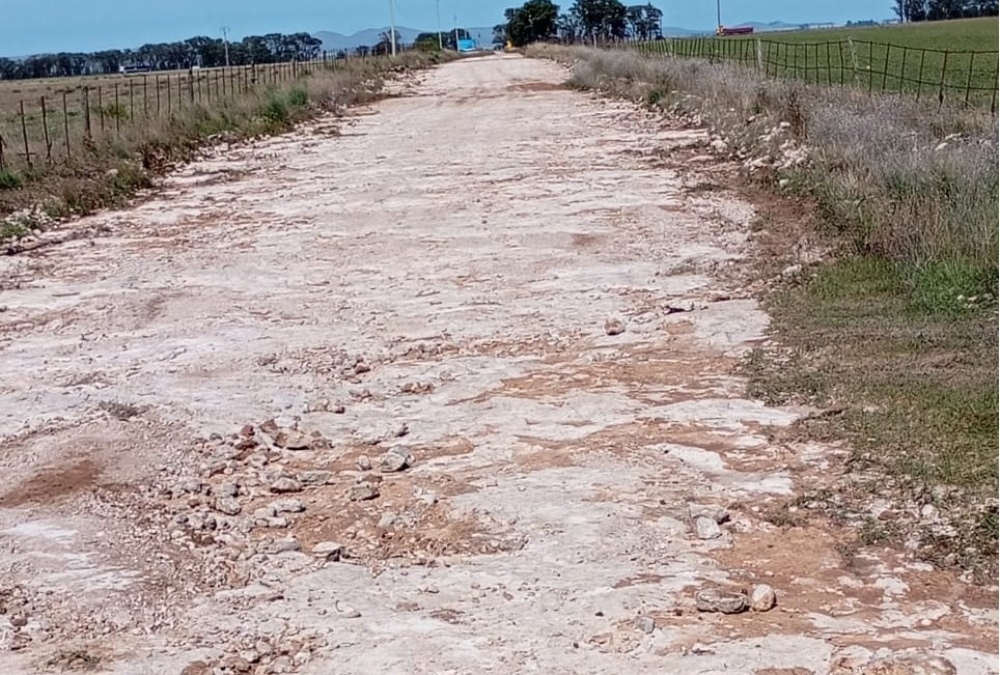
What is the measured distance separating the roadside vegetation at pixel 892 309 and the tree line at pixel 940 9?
321 ft

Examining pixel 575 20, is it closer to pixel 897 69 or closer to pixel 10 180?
pixel 897 69

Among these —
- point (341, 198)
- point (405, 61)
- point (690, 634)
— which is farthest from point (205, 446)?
point (405, 61)

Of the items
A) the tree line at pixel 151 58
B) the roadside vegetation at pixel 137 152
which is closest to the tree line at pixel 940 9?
the tree line at pixel 151 58

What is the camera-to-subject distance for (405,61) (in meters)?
60.6

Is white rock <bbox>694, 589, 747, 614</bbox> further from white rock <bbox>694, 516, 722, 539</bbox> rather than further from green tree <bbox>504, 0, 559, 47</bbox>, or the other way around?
green tree <bbox>504, 0, 559, 47</bbox>

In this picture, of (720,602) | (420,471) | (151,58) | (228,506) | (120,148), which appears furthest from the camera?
(151,58)

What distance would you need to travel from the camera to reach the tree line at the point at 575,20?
10881cm

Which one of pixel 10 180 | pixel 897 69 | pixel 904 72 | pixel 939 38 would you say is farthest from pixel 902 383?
pixel 939 38

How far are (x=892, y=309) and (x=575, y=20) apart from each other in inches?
4332

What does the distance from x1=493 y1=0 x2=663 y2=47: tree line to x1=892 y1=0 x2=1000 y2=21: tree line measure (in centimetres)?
2475

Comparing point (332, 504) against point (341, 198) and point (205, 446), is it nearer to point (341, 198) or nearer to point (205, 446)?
point (205, 446)

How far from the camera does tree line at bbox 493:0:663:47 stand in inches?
4284

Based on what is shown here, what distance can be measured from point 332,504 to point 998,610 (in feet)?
8.62

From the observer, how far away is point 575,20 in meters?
113
